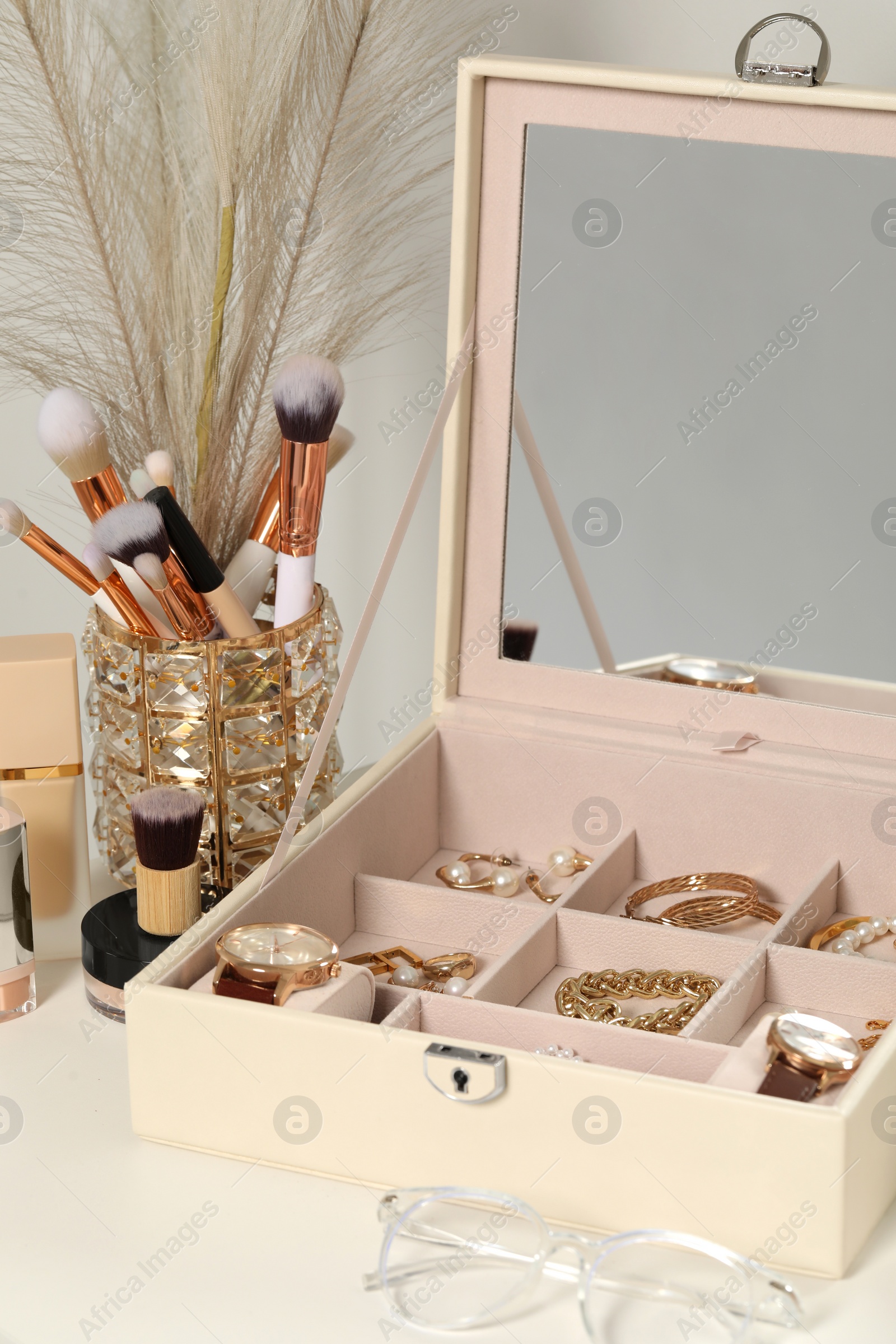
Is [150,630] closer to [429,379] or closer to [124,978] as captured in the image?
[124,978]

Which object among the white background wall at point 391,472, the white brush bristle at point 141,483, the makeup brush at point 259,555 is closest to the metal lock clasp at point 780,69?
the white background wall at point 391,472

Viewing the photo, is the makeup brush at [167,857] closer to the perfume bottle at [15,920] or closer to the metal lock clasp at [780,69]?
the perfume bottle at [15,920]

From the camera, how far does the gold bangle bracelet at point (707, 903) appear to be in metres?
0.84

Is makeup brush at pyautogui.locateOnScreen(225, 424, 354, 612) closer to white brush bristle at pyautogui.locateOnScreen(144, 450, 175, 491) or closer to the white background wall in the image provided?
white brush bristle at pyautogui.locateOnScreen(144, 450, 175, 491)

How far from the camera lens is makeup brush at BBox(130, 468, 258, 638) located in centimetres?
82

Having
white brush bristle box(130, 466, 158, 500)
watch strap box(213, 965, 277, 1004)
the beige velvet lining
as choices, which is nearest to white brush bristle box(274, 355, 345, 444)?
white brush bristle box(130, 466, 158, 500)

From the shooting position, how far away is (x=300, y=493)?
2.81ft

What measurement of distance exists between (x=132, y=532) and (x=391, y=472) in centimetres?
50

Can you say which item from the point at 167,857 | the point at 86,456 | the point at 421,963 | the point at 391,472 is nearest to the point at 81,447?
the point at 86,456

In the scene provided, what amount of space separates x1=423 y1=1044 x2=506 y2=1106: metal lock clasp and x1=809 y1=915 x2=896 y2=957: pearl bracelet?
271 millimetres

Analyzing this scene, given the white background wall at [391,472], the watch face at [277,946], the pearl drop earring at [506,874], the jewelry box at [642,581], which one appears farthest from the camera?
the white background wall at [391,472]

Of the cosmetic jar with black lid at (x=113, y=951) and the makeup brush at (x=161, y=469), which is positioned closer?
the cosmetic jar with black lid at (x=113, y=951)

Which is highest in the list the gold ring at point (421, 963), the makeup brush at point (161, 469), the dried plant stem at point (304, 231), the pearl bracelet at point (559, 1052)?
the dried plant stem at point (304, 231)

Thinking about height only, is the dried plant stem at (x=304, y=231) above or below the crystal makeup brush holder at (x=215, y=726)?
above
